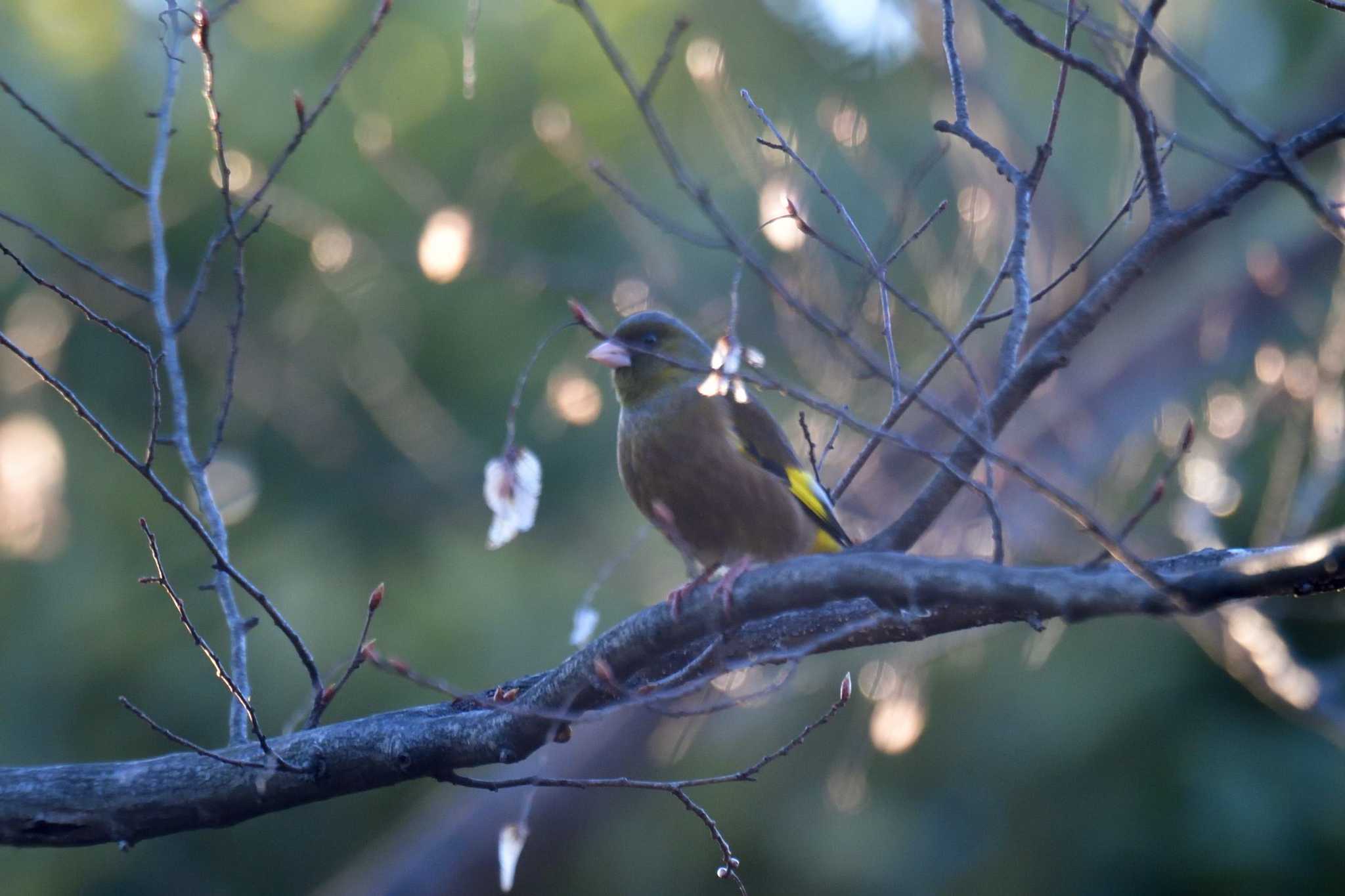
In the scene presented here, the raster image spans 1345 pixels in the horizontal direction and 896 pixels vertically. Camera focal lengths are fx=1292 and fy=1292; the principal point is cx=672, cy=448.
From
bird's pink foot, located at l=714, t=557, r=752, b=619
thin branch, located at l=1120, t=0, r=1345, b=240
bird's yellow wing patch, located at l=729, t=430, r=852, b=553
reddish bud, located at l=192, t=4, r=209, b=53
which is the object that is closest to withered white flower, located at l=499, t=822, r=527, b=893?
bird's pink foot, located at l=714, t=557, r=752, b=619

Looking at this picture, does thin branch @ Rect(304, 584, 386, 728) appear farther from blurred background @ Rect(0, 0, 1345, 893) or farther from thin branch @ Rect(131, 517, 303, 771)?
blurred background @ Rect(0, 0, 1345, 893)

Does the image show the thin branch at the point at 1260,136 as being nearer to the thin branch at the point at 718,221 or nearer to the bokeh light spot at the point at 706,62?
the thin branch at the point at 718,221

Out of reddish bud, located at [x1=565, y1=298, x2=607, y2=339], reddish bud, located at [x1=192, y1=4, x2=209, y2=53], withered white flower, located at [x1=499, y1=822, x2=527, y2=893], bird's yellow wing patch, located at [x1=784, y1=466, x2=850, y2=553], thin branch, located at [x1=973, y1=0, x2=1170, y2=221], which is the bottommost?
withered white flower, located at [x1=499, y1=822, x2=527, y2=893]

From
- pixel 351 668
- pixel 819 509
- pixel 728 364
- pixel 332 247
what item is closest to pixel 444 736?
pixel 351 668

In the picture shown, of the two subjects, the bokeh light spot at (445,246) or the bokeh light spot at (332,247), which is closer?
the bokeh light spot at (445,246)

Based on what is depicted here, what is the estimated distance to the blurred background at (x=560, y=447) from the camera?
23.3 feet

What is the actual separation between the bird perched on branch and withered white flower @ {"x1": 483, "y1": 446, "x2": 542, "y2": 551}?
1.29 ft

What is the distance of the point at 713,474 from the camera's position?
3797 mm

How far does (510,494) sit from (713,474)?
2.29ft

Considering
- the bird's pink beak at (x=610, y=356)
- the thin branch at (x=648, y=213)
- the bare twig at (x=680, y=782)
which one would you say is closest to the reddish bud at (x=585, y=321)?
the thin branch at (x=648, y=213)

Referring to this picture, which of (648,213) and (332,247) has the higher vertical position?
(332,247)

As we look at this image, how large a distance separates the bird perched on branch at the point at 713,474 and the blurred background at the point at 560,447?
7.74ft

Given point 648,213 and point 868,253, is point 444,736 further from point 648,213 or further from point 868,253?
point 868,253

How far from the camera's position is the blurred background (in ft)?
23.3
